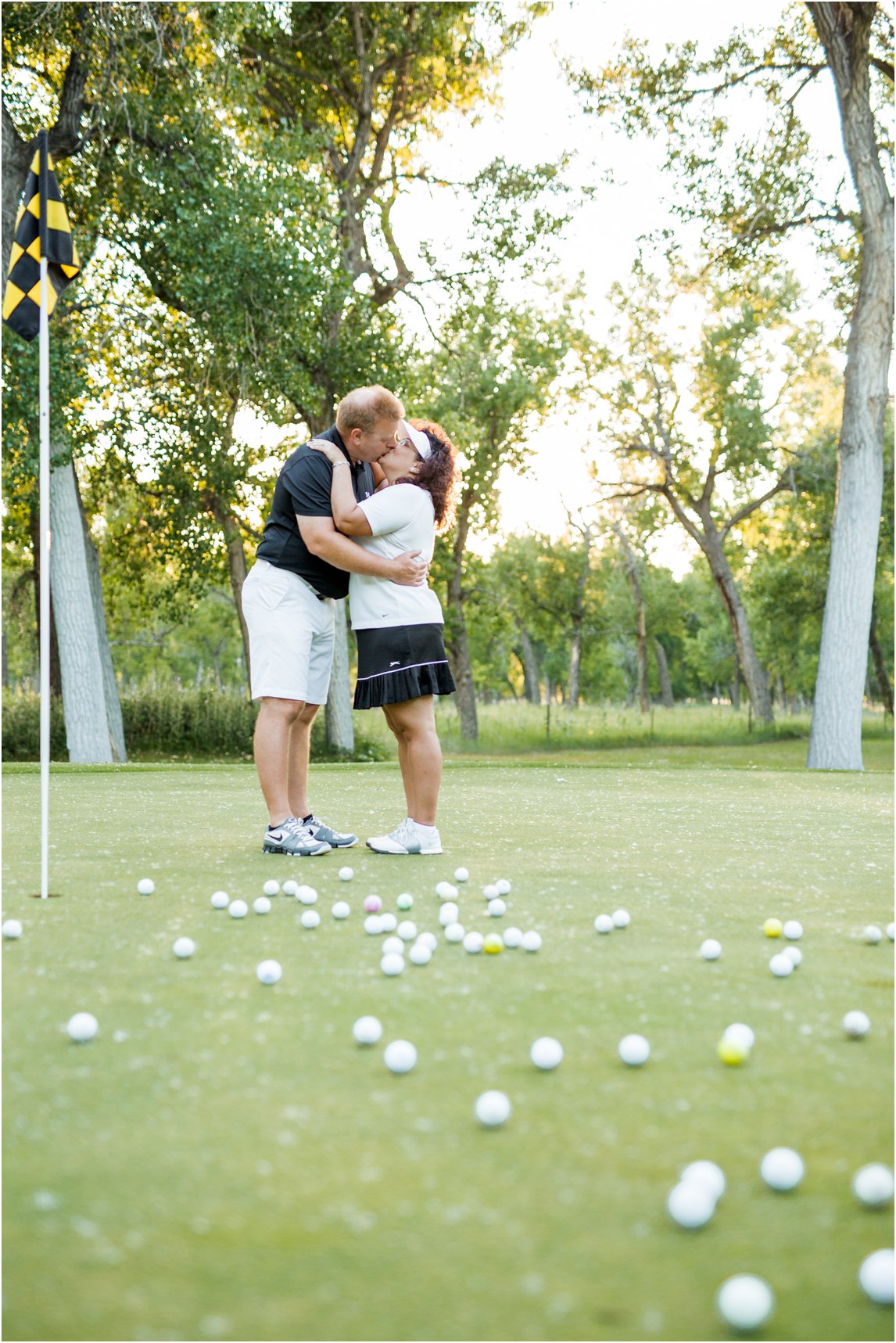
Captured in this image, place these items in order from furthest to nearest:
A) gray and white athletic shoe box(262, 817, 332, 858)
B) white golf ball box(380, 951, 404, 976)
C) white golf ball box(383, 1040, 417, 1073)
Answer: gray and white athletic shoe box(262, 817, 332, 858) → white golf ball box(380, 951, 404, 976) → white golf ball box(383, 1040, 417, 1073)

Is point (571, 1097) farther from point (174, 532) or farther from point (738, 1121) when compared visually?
point (174, 532)

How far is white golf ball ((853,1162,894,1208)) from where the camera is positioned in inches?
57.4

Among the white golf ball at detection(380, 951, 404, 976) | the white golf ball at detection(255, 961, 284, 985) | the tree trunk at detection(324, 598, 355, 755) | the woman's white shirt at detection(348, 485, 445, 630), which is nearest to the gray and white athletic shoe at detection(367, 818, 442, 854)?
the woman's white shirt at detection(348, 485, 445, 630)

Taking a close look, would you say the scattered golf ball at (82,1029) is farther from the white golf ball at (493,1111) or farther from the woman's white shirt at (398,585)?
the woman's white shirt at (398,585)

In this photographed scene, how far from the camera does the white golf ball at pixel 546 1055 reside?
1.98 meters

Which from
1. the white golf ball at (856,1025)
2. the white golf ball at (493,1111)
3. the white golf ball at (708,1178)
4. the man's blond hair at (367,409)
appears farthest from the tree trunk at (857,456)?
the white golf ball at (708,1178)

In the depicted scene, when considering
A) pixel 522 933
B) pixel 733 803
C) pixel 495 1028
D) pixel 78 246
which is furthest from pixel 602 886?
pixel 78 246

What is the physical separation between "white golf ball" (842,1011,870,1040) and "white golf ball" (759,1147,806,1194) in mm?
706

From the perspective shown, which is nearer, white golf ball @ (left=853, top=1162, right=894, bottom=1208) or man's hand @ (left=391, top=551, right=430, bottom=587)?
white golf ball @ (left=853, top=1162, right=894, bottom=1208)

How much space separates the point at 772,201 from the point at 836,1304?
1795cm

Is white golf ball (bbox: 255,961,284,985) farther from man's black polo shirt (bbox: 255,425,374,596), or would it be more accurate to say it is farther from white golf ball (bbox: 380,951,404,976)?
man's black polo shirt (bbox: 255,425,374,596)

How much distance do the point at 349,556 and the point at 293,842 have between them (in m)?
1.25

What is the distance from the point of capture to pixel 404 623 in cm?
484

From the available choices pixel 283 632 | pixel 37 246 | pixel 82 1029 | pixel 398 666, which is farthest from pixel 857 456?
pixel 82 1029
